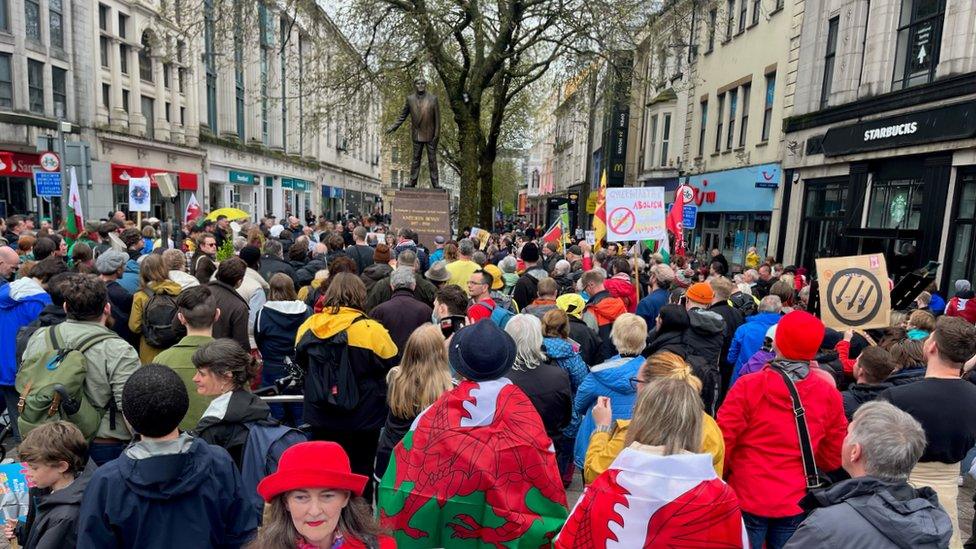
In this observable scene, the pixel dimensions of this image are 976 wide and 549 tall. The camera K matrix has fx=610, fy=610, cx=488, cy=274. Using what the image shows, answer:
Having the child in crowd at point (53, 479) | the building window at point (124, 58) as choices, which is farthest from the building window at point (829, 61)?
the building window at point (124, 58)

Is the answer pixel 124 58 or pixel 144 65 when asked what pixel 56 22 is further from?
pixel 144 65

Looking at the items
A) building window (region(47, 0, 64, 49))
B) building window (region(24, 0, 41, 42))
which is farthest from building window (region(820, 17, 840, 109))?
building window (region(47, 0, 64, 49))

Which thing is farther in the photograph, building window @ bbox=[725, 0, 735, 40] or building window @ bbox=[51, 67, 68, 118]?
building window @ bbox=[51, 67, 68, 118]

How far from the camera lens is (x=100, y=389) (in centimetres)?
354

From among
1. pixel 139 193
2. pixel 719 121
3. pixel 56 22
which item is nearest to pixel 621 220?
pixel 139 193

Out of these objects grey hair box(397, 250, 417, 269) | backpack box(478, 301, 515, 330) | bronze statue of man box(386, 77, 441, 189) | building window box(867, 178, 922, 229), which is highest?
bronze statue of man box(386, 77, 441, 189)

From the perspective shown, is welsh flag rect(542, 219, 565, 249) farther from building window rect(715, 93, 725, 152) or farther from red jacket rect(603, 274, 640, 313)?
building window rect(715, 93, 725, 152)

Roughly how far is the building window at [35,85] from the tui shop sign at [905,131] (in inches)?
1106

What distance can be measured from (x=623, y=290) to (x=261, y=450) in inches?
220

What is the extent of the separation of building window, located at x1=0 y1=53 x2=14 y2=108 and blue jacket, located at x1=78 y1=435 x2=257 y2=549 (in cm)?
2741

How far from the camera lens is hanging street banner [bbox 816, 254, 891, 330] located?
17.4 feet

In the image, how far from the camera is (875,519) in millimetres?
2102

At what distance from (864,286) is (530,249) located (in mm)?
4401

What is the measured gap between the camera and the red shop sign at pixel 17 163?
2244cm
